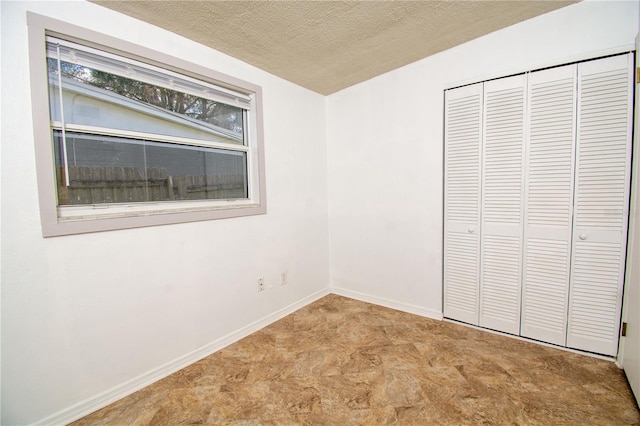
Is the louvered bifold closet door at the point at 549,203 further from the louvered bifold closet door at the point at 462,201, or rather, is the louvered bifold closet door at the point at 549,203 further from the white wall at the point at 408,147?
the louvered bifold closet door at the point at 462,201

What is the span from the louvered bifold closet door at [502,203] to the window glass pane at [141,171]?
7.19 feet

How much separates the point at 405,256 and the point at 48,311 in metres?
2.72

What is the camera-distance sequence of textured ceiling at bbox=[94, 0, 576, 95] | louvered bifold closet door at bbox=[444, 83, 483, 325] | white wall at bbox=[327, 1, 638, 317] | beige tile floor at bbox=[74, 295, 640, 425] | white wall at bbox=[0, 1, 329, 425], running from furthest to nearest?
louvered bifold closet door at bbox=[444, 83, 483, 325] < white wall at bbox=[327, 1, 638, 317] < textured ceiling at bbox=[94, 0, 576, 95] < beige tile floor at bbox=[74, 295, 640, 425] < white wall at bbox=[0, 1, 329, 425]

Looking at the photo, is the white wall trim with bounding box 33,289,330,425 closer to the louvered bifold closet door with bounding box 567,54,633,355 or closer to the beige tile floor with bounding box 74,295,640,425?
the beige tile floor with bounding box 74,295,640,425

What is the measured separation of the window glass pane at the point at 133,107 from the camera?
5.16 ft

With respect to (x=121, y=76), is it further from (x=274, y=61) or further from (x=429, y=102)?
(x=429, y=102)

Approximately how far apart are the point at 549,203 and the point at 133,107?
3.12 meters

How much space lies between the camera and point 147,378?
1.78 m

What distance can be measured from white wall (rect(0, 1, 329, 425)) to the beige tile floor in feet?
0.80

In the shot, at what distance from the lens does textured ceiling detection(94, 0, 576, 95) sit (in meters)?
1.70

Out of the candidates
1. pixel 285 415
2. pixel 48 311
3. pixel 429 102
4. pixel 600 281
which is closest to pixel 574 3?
pixel 429 102

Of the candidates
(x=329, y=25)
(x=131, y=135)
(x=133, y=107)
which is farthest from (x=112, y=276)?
(x=329, y=25)

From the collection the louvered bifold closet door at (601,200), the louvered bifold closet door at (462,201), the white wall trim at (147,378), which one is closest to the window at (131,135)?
the white wall trim at (147,378)

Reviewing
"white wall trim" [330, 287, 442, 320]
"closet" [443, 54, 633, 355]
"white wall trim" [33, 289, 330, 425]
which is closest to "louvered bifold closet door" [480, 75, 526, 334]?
"closet" [443, 54, 633, 355]
